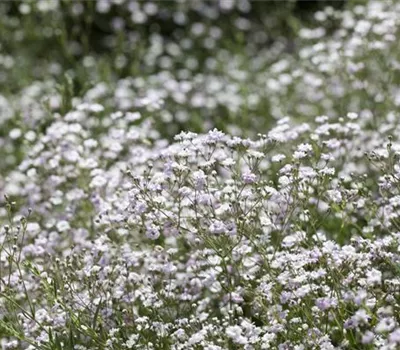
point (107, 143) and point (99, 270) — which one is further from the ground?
point (107, 143)

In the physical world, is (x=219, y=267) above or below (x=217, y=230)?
above

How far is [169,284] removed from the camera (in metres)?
4.11

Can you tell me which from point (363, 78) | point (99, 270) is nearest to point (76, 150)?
point (99, 270)

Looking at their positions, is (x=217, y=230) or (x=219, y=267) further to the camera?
(x=219, y=267)

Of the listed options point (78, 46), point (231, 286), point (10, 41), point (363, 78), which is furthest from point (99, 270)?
point (78, 46)

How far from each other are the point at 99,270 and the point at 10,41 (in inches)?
205

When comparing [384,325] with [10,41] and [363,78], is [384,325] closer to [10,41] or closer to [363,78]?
[363,78]

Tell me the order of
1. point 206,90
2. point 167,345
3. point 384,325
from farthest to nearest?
point 206,90
point 167,345
point 384,325

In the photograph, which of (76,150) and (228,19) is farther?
(228,19)

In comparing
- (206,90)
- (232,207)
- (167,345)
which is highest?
(206,90)

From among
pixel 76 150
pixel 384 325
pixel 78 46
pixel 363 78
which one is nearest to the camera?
pixel 384 325

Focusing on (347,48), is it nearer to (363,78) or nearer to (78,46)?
(363,78)

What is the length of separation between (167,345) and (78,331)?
1.42 feet

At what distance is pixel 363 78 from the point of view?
6.11 meters
